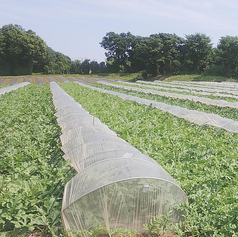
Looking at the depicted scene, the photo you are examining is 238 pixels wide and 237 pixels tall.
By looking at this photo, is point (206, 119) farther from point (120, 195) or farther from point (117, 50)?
point (117, 50)

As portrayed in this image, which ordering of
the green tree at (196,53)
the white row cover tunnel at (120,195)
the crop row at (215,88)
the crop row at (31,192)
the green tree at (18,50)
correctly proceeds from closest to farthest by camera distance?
1. the white row cover tunnel at (120,195)
2. the crop row at (31,192)
3. the crop row at (215,88)
4. the green tree at (196,53)
5. the green tree at (18,50)

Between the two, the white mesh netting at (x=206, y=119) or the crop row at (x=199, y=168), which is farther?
the white mesh netting at (x=206, y=119)

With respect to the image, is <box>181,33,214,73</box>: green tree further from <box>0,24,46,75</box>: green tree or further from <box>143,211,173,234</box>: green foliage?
<box>143,211,173,234</box>: green foliage

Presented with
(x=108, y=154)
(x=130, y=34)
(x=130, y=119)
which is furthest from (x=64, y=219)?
(x=130, y=34)

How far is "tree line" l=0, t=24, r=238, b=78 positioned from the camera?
41562mm

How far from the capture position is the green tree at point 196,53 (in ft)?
141

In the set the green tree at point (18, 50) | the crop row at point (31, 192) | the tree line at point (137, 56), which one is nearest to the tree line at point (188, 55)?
the tree line at point (137, 56)

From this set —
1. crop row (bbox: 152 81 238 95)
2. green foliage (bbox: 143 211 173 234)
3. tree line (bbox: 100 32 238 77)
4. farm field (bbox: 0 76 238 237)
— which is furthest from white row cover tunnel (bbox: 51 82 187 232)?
tree line (bbox: 100 32 238 77)

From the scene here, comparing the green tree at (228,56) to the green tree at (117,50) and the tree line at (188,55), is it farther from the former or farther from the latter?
the green tree at (117,50)

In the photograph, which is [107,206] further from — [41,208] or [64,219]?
[41,208]

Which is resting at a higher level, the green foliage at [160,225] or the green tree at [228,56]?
the green tree at [228,56]

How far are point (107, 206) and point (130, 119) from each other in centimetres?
524

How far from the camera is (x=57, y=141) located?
605 cm

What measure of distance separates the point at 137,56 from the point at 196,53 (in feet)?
33.9
